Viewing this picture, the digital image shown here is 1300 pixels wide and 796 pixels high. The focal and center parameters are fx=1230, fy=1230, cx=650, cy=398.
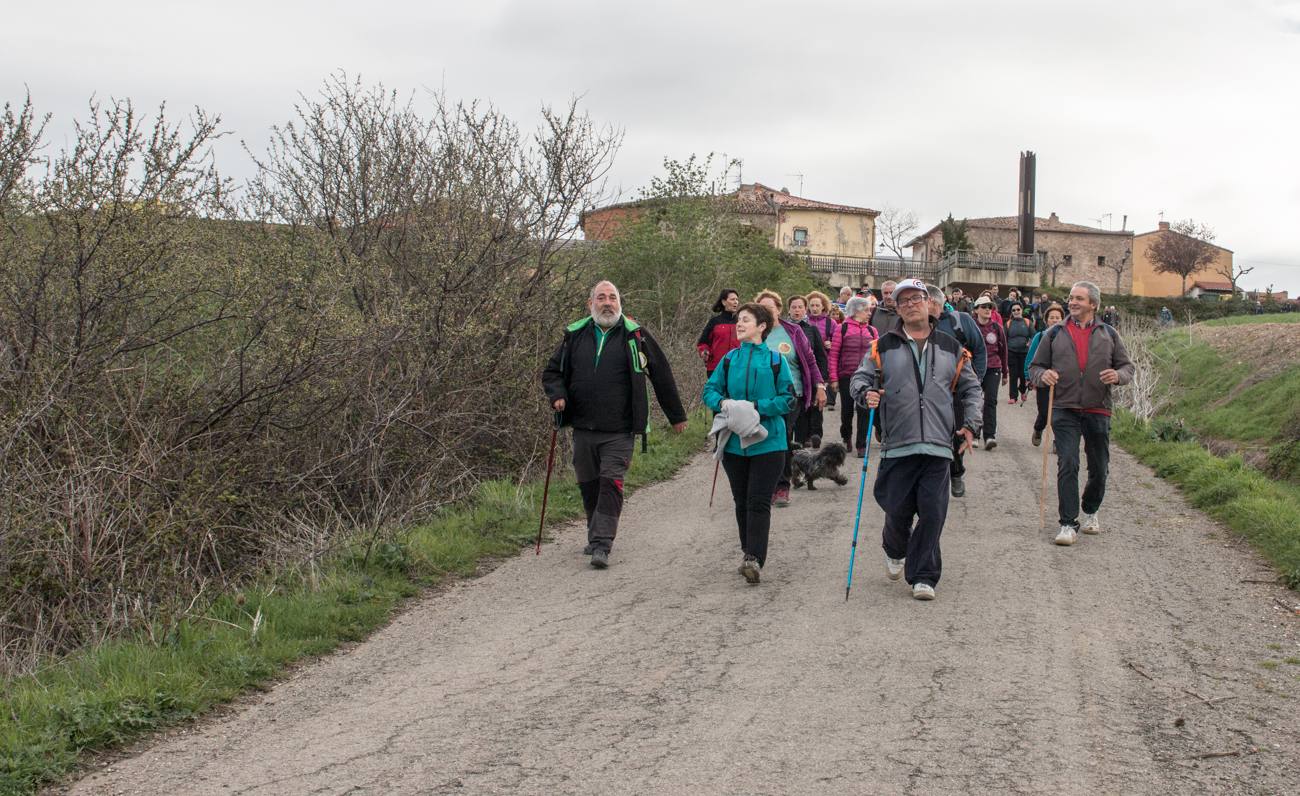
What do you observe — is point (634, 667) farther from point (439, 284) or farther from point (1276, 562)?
point (439, 284)

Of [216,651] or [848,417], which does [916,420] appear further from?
[848,417]

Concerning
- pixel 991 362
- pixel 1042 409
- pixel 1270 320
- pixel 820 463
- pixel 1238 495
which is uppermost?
pixel 1270 320

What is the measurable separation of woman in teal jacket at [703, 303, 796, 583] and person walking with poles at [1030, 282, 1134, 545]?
→ 2.77 m

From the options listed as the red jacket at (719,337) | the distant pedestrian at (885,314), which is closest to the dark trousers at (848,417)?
the distant pedestrian at (885,314)

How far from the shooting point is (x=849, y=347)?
584 inches

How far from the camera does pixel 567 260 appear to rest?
1491cm

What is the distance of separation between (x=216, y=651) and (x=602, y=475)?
3.49m

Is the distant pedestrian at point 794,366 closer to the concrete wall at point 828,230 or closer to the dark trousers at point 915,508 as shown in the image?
the dark trousers at point 915,508

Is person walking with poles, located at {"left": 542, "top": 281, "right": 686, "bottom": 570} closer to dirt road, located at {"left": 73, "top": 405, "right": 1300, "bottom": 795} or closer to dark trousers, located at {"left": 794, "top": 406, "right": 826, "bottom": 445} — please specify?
dirt road, located at {"left": 73, "top": 405, "right": 1300, "bottom": 795}

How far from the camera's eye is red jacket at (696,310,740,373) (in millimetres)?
12133

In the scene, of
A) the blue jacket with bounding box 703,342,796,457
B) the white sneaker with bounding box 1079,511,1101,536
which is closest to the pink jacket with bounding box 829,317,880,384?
the white sneaker with bounding box 1079,511,1101,536

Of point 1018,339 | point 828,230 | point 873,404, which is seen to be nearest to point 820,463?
point 873,404

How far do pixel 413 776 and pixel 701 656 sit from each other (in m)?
2.10

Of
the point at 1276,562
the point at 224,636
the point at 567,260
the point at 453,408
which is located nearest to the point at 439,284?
the point at 453,408
